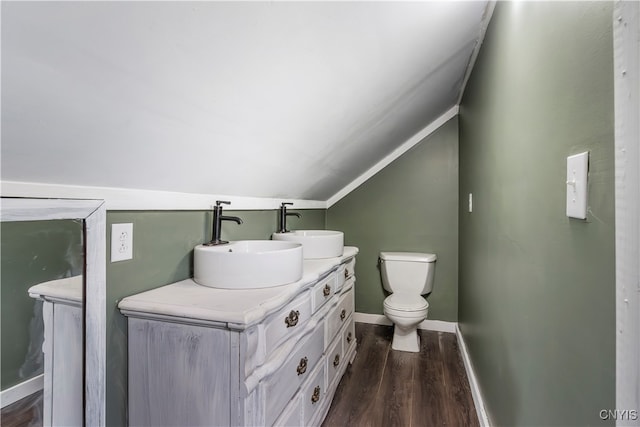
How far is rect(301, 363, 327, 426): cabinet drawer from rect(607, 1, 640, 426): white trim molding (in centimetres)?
114

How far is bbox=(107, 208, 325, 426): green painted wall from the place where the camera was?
106 centimetres

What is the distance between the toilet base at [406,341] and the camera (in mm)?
2496

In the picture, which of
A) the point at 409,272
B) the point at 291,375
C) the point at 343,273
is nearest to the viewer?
the point at 291,375

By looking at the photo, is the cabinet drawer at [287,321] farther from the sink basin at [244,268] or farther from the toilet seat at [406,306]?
the toilet seat at [406,306]

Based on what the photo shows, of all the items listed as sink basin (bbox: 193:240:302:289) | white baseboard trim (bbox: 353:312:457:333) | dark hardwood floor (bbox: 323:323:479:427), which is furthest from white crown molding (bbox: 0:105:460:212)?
white baseboard trim (bbox: 353:312:457:333)

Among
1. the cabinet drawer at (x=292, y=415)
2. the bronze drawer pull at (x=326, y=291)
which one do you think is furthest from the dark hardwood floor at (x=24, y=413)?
the bronze drawer pull at (x=326, y=291)

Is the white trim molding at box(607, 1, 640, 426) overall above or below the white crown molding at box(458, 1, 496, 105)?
below

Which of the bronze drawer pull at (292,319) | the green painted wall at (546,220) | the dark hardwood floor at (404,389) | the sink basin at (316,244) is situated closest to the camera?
the green painted wall at (546,220)

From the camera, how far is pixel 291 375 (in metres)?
1.28

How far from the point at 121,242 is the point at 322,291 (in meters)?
0.92

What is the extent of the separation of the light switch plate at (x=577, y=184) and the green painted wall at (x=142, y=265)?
1.24 meters

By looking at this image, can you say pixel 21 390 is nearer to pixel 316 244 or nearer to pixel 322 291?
pixel 322 291

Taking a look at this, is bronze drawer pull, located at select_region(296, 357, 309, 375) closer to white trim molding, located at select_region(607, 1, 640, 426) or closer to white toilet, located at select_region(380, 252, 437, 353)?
white trim molding, located at select_region(607, 1, 640, 426)

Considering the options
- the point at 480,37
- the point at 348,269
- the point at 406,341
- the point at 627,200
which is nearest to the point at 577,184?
the point at 627,200
